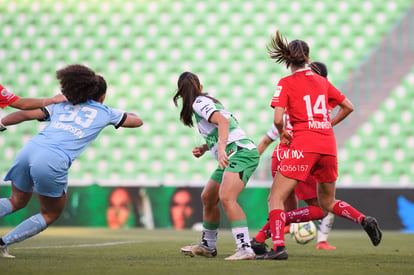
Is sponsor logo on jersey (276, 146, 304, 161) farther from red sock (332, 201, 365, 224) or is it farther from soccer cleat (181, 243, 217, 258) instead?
soccer cleat (181, 243, 217, 258)

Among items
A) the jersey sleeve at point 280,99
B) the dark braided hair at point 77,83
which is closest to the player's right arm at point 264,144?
the jersey sleeve at point 280,99

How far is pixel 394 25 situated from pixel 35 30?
25.0 ft

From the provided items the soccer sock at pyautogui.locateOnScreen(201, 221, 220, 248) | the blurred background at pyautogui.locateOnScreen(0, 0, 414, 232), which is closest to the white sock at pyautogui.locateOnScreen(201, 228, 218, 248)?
the soccer sock at pyautogui.locateOnScreen(201, 221, 220, 248)

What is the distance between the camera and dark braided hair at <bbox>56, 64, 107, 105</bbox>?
4906 millimetres

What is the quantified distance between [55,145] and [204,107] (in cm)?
110

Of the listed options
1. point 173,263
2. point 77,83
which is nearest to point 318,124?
point 173,263

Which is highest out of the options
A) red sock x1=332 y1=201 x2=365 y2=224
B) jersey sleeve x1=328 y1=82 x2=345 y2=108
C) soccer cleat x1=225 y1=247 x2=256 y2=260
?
jersey sleeve x1=328 y1=82 x2=345 y2=108

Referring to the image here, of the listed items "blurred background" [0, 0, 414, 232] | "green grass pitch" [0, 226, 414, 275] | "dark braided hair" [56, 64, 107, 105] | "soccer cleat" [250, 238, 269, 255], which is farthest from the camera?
"blurred background" [0, 0, 414, 232]

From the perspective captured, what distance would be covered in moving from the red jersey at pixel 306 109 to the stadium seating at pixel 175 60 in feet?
26.1

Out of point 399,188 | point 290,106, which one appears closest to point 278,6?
point 399,188

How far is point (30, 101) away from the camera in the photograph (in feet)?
16.4

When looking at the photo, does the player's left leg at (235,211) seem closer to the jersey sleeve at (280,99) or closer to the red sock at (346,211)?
the jersey sleeve at (280,99)

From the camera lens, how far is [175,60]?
14453 mm

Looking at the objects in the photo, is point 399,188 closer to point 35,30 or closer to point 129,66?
point 129,66
